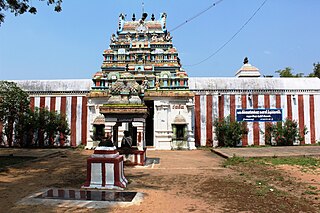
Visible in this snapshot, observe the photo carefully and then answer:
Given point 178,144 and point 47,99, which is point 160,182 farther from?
point 47,99

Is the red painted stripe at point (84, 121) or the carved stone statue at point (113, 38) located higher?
the carved stone statue at point (113, 38)

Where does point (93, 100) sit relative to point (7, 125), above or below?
above

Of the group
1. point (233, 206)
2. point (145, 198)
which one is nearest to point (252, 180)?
point (233, 206)

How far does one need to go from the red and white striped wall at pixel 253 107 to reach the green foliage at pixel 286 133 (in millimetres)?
781

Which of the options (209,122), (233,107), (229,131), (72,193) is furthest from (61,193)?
(233,107)

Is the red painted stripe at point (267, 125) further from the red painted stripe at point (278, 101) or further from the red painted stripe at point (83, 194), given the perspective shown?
the red painted stripe at point (83, 194)

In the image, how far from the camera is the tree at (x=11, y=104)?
1845cm

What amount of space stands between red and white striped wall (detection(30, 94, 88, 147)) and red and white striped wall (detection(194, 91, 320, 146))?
8486 millimetres

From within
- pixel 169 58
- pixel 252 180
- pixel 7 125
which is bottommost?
pixel 252 180

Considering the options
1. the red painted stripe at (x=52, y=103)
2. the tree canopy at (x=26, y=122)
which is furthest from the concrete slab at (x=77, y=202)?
the red painted stripe at (x=52, y=103)

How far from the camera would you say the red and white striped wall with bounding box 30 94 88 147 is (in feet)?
68.3

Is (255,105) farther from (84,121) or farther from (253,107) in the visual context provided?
(84,121)

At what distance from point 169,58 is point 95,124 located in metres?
7.84

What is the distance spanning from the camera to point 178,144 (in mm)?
18922
